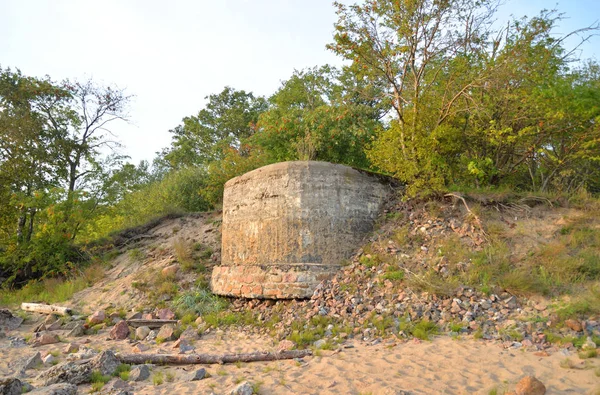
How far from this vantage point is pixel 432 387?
14.5ft

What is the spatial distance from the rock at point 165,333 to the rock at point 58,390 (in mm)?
2436

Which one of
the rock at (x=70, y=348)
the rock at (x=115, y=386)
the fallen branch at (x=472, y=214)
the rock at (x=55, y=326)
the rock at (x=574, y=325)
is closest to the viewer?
the rock at (x=115, y=386)

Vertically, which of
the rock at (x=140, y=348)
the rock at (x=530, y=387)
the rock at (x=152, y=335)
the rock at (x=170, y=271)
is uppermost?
the rock at (x=170, y=271)

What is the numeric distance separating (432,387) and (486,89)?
23.1 ft

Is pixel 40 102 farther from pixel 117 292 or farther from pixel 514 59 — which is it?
pixel 514 59

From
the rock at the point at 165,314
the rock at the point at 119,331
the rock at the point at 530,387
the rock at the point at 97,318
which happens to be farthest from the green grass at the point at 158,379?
the rock at the point at 530,387

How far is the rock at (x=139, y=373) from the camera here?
512cm

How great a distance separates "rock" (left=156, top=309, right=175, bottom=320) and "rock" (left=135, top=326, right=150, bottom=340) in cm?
67

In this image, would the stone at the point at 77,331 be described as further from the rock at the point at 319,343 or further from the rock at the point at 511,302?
the rock at the point at 511,302

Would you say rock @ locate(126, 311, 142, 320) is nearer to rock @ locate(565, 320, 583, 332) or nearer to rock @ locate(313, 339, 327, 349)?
rock @ locate(313, 339, 327, 349)

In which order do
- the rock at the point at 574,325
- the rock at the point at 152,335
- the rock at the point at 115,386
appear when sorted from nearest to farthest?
1. the rock at the point at 115,386
2. the rock at the point at 574,325
3. the rock at the point at 152,335

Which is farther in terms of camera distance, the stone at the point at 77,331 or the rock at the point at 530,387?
the stone at the point at 77,331

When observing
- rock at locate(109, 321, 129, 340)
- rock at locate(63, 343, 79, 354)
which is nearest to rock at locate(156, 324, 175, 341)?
rock at locate(109, 321, 129, 340)

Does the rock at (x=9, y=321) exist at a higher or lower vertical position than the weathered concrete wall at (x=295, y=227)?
lower
